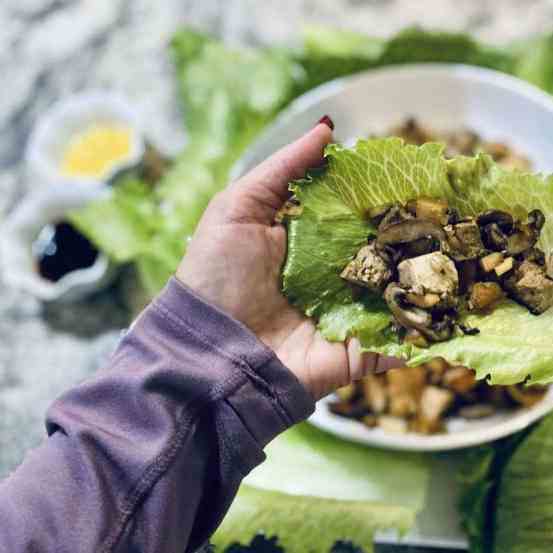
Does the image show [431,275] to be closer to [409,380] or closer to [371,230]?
[371,230]

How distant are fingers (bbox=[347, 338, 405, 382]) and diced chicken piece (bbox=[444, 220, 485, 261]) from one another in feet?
0.45

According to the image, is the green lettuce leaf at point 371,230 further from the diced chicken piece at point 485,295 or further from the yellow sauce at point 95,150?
the yellow sauce at point 95,150

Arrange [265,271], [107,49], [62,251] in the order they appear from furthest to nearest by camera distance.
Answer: [107,49]
[62,251]
[265,271]

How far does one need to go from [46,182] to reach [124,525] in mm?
814

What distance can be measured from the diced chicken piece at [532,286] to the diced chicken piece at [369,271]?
0.13 meters

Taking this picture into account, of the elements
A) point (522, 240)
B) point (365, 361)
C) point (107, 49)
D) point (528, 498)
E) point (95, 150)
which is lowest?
point (528, 498)

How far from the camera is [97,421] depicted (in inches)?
34.0

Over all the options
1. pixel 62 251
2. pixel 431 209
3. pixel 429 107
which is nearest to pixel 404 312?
pixel 431 209

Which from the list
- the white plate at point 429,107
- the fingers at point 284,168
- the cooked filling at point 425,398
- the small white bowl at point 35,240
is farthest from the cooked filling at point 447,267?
the small white bowl at point 35,240

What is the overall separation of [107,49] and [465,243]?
1.04 m

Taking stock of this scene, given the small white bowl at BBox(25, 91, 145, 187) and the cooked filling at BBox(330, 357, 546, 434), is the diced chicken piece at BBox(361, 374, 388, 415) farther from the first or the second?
the small white bowl at BBox(25, 91, 145, 187)

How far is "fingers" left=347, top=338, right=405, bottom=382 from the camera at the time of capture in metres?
0.93

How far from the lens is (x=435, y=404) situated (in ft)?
3.71

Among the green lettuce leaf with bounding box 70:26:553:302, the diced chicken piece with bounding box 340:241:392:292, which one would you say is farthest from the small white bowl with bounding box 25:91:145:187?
the diced chicken piece with bounding box 340:241:392:292
